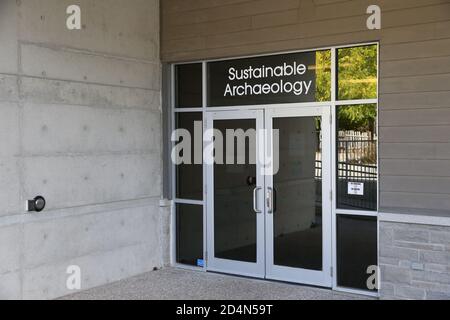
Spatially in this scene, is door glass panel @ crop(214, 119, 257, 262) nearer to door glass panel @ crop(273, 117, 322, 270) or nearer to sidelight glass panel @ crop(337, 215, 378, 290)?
door glass panel @ crop(273, 117, 322, 270)

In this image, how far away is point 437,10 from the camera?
5906 mm

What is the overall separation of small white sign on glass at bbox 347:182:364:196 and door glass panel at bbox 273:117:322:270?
0.38 m

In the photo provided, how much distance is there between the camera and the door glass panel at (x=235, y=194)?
291 inches

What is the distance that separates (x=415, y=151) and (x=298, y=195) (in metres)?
1.57

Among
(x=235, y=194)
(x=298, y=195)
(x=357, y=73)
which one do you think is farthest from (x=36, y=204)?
(x=357, y=73)

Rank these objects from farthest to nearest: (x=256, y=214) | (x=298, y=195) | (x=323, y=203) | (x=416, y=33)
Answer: (x=256, y=214), (x=298, y=195), (x=323, y=203), (x=416, y=33)

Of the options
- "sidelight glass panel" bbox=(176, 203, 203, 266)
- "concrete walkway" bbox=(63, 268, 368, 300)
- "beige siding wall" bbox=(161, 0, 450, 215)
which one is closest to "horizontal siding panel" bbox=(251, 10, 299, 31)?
"beige siding wall" bbox=(161, 0, 450, 215)

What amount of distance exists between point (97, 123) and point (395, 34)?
376 cm

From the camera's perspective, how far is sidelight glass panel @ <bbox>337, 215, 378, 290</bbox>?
6.49m

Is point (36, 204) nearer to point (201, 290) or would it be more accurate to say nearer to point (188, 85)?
point (201, 290)

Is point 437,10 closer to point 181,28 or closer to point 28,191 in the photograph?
point 181,28

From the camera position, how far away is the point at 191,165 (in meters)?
7.98

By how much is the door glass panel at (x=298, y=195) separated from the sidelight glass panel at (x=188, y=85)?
1.34 meters

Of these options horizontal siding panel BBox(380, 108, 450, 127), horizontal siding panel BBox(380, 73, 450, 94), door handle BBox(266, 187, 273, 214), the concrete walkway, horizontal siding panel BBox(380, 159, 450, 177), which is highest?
horizontal siding panel BBox(380, 73, 450, 94)
